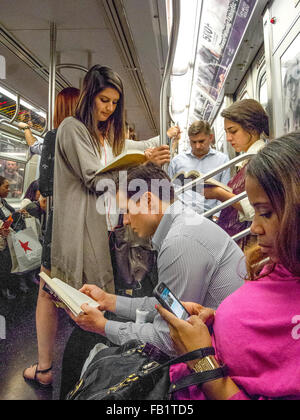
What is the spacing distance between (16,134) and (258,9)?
1552 millimetres

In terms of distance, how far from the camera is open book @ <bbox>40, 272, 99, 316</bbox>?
0.90m

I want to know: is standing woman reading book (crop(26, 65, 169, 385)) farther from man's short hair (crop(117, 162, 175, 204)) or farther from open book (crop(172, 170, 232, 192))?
open book (crop(172, 170, 232, 192))

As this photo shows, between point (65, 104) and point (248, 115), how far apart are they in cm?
86

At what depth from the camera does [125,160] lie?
917 mm

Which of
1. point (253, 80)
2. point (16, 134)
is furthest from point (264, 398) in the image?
point (253, 80)

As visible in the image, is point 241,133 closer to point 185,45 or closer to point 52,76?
point 185,45

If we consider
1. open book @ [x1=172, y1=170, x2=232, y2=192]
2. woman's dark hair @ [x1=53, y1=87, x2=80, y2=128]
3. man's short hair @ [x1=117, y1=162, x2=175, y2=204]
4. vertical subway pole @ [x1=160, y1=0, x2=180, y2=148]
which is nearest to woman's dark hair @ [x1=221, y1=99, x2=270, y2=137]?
open book @ [x1=172, y1=170, x2=232, y2=192]

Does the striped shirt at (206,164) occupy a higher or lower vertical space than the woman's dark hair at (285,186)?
higher

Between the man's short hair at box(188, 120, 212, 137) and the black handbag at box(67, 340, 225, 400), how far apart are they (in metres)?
1.12

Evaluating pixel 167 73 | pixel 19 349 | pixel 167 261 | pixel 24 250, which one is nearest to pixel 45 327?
pixel 19 349

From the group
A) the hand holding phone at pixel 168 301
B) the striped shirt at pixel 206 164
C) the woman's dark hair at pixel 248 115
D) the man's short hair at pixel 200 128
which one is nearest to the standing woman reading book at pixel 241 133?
the woman's dark hair at pixel 248 115

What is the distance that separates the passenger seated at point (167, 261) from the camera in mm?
940

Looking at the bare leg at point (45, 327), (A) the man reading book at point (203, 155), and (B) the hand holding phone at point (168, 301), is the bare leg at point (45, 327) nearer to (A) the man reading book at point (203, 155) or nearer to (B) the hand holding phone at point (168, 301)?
(B) the hand holding phone at point (168, 301)
